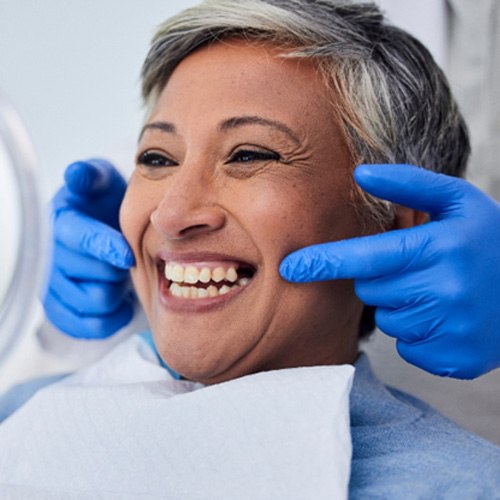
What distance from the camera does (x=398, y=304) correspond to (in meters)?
1.40

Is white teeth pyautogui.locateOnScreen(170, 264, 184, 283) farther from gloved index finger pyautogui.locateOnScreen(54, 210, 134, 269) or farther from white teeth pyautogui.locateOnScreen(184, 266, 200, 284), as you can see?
gloved index finger pyautogui.locateOnScreen(54, 210, 134, 269)

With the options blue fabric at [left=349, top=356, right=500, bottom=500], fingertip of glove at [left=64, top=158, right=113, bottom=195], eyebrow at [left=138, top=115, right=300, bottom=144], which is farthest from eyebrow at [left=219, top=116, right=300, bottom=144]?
fingertip of glove at [left=64, top=158, right=113, bottom=195]

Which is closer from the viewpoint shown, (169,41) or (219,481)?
(219,481)

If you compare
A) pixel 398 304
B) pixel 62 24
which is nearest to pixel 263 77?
pixel 398 304

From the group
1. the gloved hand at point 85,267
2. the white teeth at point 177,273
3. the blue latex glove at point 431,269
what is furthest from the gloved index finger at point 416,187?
the gloved hand at point 85,267

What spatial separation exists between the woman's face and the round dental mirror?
9.6 inches

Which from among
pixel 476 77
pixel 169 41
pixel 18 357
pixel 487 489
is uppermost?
pixel 169 41

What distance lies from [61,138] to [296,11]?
1.07 m

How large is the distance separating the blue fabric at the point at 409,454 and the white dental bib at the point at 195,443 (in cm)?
12

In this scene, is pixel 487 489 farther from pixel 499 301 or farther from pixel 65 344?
pixel 65 344

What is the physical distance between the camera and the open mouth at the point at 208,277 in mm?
1426

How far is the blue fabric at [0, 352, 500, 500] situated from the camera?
1.20 metres

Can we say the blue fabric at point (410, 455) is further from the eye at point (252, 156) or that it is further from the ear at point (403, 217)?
the eye at point (252, 156)

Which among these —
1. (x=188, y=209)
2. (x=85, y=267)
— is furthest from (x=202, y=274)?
(x=85, y=267)
